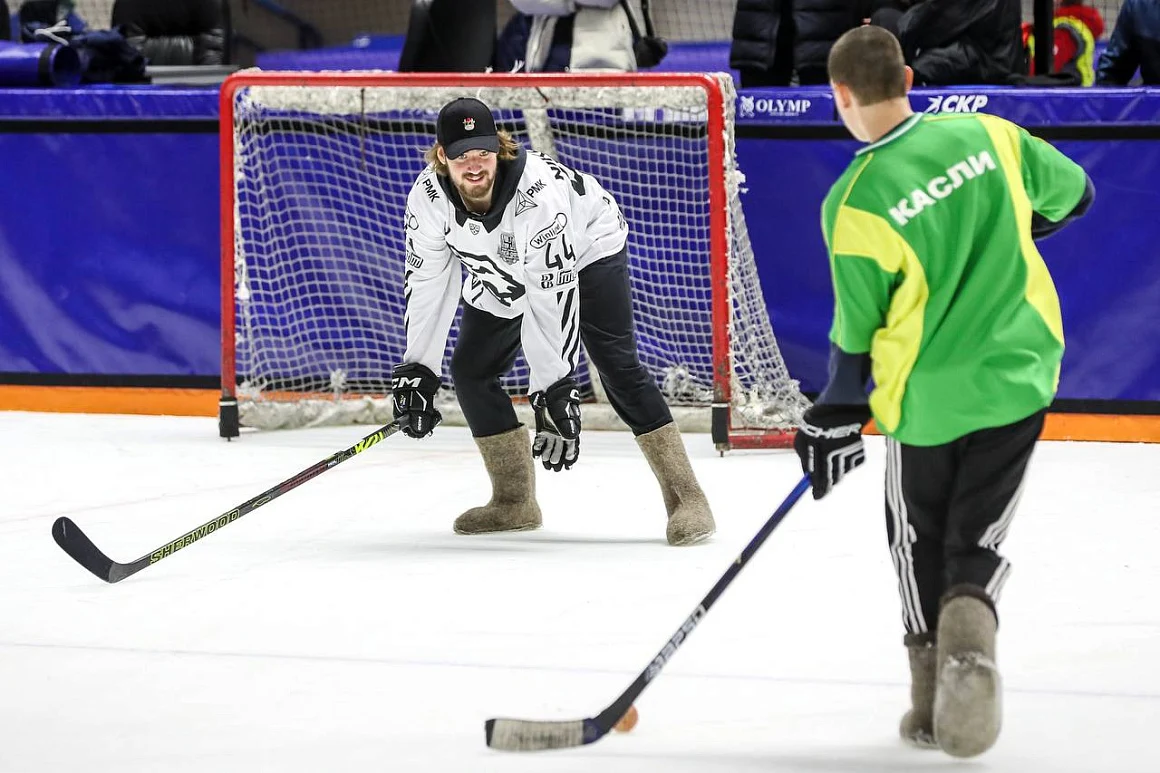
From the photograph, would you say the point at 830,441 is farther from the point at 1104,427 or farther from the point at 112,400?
the point at 112,400

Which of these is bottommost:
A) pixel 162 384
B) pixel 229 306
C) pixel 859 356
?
pixel 162 384

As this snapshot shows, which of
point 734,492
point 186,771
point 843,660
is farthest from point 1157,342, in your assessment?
point 186,771

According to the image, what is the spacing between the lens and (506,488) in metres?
4.26

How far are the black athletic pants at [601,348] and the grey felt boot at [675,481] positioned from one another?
0.03 metres

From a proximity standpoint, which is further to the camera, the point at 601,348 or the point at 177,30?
the point at 177,30

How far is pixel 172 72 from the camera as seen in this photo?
6.84 m

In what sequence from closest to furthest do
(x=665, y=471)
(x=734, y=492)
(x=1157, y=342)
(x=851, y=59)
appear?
(x=851, y=59) < (x=665, y=471) < (x=734, y=492) < (x=1157, y=342)

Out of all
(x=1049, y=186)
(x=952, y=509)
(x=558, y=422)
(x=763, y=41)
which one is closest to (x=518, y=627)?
(x=558, y=422)

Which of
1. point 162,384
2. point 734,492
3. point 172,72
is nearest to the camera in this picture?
point 734,492

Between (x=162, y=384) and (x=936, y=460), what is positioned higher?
(x=936, y=460)

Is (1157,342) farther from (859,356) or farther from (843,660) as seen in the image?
(859,356)

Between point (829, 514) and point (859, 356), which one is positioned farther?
point (829, 514)

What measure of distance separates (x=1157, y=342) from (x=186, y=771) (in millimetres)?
4041

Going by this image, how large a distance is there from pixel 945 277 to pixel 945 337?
89mm
